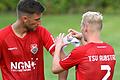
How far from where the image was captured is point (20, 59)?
6.84m

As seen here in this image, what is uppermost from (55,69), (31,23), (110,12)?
(31,23)

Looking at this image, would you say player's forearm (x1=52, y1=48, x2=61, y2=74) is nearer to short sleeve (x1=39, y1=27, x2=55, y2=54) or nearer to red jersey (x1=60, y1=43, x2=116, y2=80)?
red jersey (x1=60, y1=43, x2=116, y2=80)

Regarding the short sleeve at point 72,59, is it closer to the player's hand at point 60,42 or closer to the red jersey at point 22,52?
the player's hand at point 60,42

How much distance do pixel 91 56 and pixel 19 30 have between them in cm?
104

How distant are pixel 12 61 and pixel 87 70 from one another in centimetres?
104

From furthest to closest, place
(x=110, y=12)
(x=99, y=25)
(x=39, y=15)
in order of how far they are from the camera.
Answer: (x=110, y=12)
(x=39, y=15)
(x=99, y=25)

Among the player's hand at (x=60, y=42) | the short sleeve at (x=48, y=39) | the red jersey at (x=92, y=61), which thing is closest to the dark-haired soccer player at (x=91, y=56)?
the red jersey at (x=92, y=61)

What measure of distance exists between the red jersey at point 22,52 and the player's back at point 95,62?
28.8 inches

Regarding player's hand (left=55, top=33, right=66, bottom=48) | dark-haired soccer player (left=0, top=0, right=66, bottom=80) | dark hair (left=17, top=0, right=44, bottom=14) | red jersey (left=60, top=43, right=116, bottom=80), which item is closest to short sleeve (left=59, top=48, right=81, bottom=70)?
red jersey (left=60, top=43, right=116, bottom=80)

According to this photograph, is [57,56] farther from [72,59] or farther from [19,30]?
[19,30]

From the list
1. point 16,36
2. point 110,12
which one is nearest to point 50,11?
point 110,12

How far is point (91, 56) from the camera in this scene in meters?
6.23

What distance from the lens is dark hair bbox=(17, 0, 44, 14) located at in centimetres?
662

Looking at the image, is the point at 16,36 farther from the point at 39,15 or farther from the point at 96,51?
the point at 96,51
